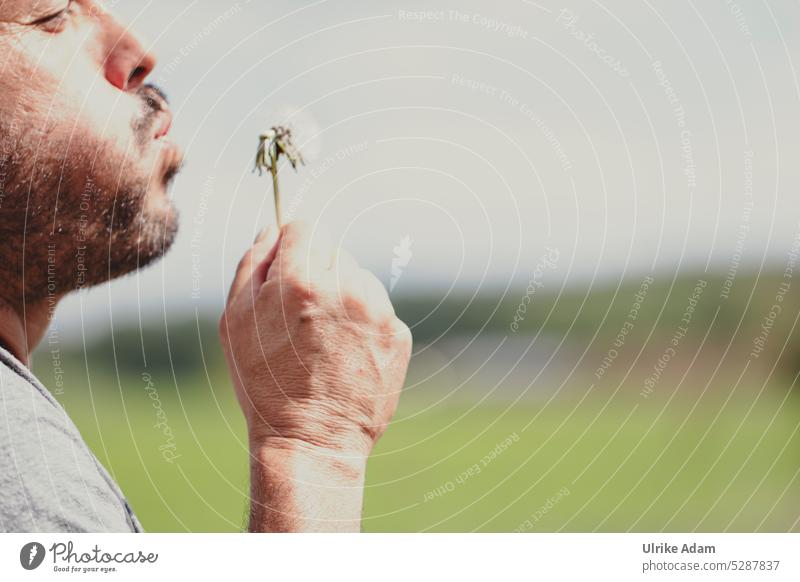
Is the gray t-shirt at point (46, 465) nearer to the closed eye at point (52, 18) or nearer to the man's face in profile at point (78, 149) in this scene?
the man's face in profile at point (78, 149)

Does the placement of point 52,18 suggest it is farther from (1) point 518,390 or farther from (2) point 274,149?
(1) point 518,390

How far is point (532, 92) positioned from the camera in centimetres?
121

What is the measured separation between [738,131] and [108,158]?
2.79 feet

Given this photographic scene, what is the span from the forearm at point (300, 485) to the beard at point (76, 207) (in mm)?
326

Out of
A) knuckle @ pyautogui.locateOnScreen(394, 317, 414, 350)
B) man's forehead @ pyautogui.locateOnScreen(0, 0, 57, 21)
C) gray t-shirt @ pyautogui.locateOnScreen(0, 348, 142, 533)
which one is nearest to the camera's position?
gray t-shirt @ pyautogui.locateOnScreen(0, 348, 142, 533)

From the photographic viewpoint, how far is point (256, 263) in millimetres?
1122

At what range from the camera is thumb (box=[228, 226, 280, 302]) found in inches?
43.6

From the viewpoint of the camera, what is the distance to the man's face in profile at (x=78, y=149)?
1.02 meters

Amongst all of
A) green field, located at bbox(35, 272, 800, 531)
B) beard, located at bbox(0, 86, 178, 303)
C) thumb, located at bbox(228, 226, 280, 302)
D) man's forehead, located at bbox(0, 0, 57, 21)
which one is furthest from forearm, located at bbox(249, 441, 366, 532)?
man's forehead, located at bbox(0, 0, 57, 21)

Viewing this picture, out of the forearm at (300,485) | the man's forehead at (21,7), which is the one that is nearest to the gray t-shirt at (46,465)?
the forearm at (300,485)

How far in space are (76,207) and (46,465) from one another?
0.42 meters

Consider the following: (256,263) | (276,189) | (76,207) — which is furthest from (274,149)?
(76,207)

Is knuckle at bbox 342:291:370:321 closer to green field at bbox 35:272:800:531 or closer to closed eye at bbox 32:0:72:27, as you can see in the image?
green field at bbox 35:272:800:531
